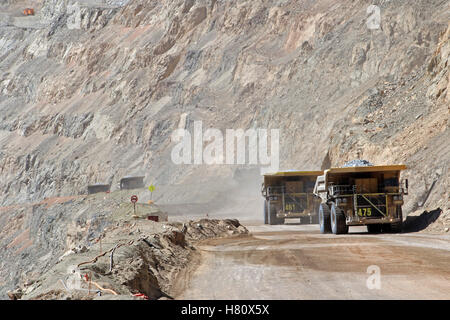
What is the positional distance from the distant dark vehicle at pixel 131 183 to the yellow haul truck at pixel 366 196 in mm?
45953

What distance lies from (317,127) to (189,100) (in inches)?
1058

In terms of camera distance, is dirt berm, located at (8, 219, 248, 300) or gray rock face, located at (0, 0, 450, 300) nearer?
dirt berm, located at (8, 219, 248, 300)

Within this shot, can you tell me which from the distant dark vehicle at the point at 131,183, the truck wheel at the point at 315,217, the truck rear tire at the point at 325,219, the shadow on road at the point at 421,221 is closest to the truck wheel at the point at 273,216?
the truck wheel at the point at 315,217

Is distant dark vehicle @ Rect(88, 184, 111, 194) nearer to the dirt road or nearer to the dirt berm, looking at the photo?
the dirt road

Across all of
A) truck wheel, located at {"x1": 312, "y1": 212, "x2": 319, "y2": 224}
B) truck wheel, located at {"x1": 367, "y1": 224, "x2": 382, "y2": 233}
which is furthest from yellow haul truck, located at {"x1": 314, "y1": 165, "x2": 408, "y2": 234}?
truck wheel, located at {"x1": 312, "y1": 212, "x2": 319, "y2": 224}

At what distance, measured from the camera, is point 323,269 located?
46.2 ft

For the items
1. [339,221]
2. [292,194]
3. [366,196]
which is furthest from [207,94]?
[366,196]

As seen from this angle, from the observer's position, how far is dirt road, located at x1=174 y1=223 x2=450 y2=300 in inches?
435

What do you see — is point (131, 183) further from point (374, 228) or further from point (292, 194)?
point (374, 228)

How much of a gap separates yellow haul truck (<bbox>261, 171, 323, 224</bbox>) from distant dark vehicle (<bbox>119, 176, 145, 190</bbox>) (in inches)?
1466

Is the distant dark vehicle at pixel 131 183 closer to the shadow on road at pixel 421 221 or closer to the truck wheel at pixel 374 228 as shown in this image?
the shadow on road at pixel 421 221

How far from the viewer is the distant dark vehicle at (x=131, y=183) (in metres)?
67.9

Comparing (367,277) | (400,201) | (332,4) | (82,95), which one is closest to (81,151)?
(82,95)

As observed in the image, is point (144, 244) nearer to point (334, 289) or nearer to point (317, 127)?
point (334, 289)
